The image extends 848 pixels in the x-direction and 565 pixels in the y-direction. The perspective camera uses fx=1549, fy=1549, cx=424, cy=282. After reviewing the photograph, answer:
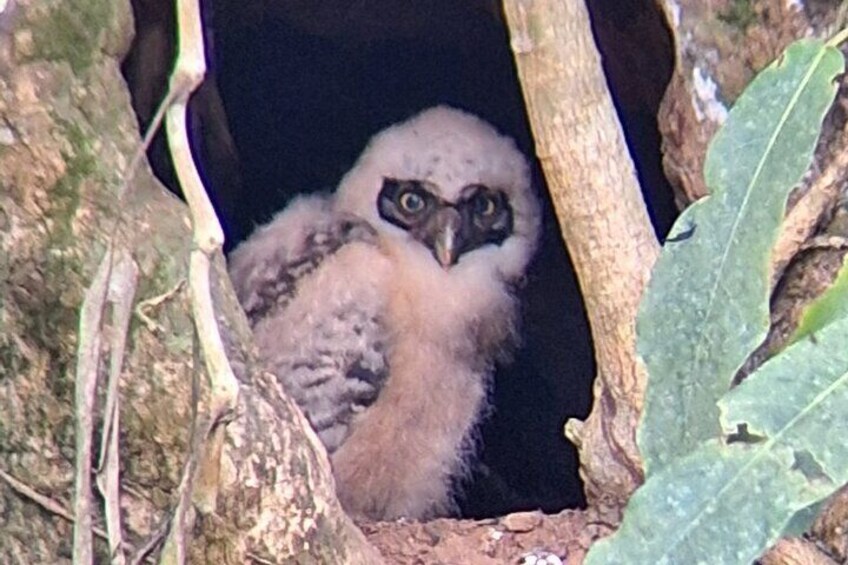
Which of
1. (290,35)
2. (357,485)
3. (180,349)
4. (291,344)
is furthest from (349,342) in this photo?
(290,35)

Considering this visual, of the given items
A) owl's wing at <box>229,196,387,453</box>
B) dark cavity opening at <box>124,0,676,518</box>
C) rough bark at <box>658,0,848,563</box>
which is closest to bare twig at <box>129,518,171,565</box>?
rough bark at <box>658,0,848,563</box>

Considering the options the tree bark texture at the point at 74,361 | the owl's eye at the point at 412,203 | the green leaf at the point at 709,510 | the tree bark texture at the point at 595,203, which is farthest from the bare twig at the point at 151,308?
the owl's eye at the point at 412,203

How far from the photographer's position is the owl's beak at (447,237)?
11.4ft

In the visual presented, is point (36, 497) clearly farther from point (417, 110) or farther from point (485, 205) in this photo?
point (417, 110)

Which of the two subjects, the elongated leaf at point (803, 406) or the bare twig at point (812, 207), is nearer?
the elongated leaf at point (803, 406)

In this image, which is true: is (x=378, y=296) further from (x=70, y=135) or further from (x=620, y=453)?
(x=70, y=135)

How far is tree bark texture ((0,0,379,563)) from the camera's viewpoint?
6.41 ft

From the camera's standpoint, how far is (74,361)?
1.98 metres

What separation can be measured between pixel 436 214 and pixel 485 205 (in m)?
0.17

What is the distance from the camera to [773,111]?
58.0 inches

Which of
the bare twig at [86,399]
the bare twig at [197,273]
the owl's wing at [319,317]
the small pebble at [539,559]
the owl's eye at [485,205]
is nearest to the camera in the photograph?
the bare twig at [197,273]

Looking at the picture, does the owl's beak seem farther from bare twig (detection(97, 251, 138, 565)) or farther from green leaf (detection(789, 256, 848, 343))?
green leaf (detection(789, 256, 848, 343))

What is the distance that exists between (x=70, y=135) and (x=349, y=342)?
42.2 inches

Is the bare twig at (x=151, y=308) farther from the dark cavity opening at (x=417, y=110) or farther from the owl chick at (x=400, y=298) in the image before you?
the dark cavity opening at (x=417, y=110)
